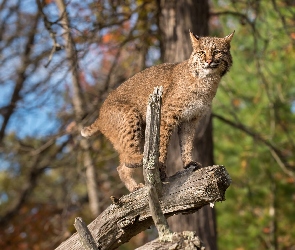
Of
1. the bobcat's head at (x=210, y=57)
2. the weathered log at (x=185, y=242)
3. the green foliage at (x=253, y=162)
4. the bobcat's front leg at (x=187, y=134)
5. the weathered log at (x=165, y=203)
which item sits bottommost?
the weathered log at (x=185, y=242)

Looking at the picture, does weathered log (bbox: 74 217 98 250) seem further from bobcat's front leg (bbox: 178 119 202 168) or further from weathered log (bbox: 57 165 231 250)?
bobcat's front leg (bbox: 178 119 202 168)

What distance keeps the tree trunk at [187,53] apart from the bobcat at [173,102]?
2.78 meters

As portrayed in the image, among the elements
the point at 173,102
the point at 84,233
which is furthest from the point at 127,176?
the point at 84,233

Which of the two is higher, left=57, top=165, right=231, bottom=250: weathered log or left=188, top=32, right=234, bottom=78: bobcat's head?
left=188, top=32, right=234, bottom=78: bobcat's head

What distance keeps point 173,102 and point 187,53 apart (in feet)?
11.1

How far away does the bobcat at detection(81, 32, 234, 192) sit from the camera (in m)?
5.57

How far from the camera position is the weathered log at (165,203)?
450 centimetres

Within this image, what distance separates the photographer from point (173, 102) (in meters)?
5.73

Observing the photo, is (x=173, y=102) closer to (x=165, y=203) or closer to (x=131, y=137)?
(x=131, y=137)

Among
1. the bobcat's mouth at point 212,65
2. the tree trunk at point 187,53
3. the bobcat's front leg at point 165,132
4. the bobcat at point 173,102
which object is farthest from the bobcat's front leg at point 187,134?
the tree trunk at point 187,53

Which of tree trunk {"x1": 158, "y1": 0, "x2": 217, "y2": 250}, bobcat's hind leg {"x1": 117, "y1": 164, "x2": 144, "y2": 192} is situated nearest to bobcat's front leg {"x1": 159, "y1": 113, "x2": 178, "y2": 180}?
bobcat's hind leg {"x1": 117, "y1": 164, "x2": 144, "y2": 192}

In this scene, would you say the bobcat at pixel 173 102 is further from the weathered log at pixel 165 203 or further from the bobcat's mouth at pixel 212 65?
the weathered log at pixel 165 203

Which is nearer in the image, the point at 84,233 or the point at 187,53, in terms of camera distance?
the point at 84,233

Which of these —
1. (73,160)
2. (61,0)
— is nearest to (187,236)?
(61,0)
